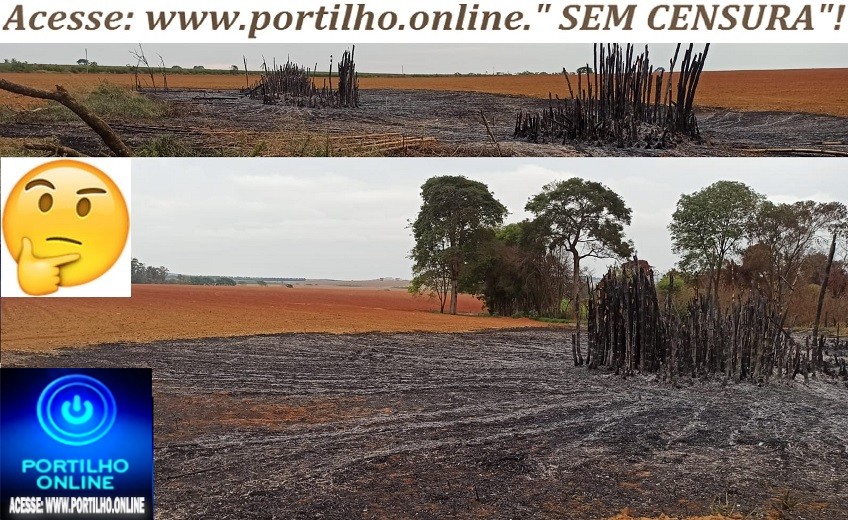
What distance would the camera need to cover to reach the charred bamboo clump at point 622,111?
518 inches

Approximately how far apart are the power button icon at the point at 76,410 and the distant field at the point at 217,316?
21.2 ft

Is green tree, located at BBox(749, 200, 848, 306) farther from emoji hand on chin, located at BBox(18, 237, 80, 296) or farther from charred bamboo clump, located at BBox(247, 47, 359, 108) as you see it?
charred bamboo clump, located at BBox(247, 47, 359, 108)

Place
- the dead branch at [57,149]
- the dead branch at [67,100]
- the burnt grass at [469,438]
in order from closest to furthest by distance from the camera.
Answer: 1. the burnt grass at [469,438]
2. the dead branch at [67,100]
3. the dead branch at [57,149]

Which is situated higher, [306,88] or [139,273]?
[306,88]

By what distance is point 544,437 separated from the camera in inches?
369

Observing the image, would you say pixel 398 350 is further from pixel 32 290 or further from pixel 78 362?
pixel 32 290

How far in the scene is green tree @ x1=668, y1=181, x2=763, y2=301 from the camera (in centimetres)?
1034

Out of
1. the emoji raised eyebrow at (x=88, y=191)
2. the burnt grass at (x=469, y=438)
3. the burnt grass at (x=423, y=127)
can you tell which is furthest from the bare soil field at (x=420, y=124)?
the emoji raised eyebrow at (x=88, y=191)

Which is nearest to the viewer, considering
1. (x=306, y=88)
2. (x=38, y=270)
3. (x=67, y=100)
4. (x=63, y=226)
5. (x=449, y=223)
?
(x=63, y=226)

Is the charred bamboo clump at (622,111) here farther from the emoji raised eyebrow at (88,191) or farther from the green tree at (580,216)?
the emoji raised eyebrow at (88,191)

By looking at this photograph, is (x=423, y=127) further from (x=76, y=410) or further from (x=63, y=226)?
(x=76, y=410)

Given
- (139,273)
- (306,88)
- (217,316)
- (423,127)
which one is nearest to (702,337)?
(423,127)

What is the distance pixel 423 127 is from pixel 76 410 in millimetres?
9327

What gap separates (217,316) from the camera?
53.2 ft
